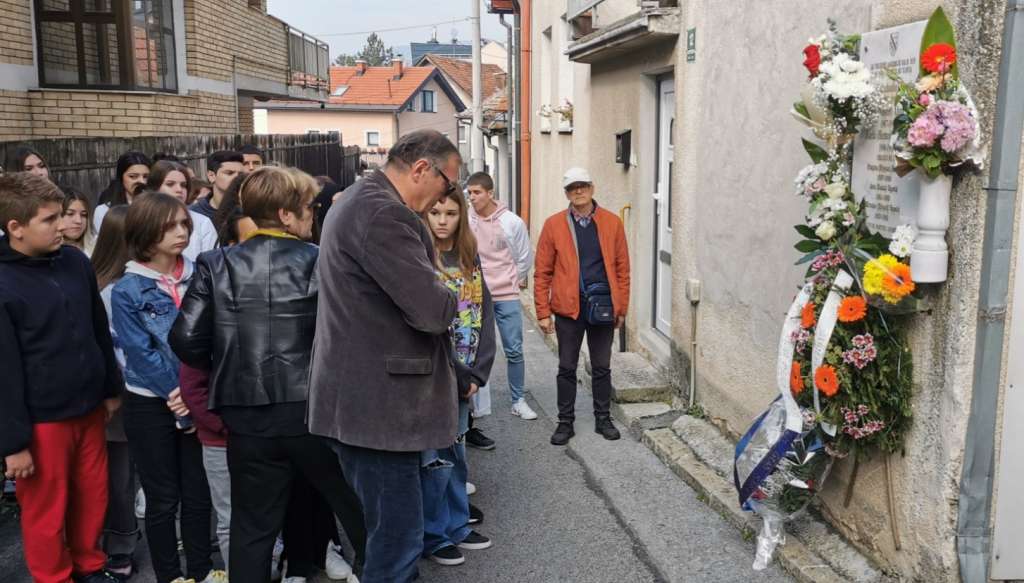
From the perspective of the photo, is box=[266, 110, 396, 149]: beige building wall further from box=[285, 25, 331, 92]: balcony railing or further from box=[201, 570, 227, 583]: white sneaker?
box=[201, 570, 227, 583]: white sneaker

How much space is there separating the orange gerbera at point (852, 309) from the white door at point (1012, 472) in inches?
21.4

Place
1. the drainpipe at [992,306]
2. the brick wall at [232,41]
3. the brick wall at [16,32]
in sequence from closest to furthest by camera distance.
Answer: the drainpipe at [992,306], the brick wall at [16,32], the brick wall at [232,41]

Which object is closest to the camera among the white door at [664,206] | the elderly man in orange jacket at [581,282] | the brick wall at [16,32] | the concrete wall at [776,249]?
the concrete wall at [776,249]

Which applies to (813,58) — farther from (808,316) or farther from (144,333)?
(144,333)

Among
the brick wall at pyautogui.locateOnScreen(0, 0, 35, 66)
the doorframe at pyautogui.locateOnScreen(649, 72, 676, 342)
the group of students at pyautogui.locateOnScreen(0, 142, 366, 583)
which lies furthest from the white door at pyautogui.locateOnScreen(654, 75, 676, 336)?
the brick wall at pyautogui.locateOnScreen(0, 0, 35, 66)

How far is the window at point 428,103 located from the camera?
58.7 metres

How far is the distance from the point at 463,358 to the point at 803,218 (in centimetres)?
184

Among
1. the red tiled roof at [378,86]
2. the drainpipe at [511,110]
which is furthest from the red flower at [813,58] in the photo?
the red tiled roof at [378,86]

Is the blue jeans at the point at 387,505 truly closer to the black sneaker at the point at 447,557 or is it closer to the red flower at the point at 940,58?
the black sneaker at the point at 447,557

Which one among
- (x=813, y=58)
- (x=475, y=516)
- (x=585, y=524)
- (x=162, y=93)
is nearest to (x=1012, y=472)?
(x=813, y=58)

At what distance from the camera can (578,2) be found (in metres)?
10.1

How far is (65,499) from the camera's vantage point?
3.99 meters

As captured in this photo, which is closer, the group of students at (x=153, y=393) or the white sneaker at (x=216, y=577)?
the group of students at (x=153, y=393)

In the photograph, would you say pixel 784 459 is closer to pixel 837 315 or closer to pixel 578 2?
pixel 837 315
